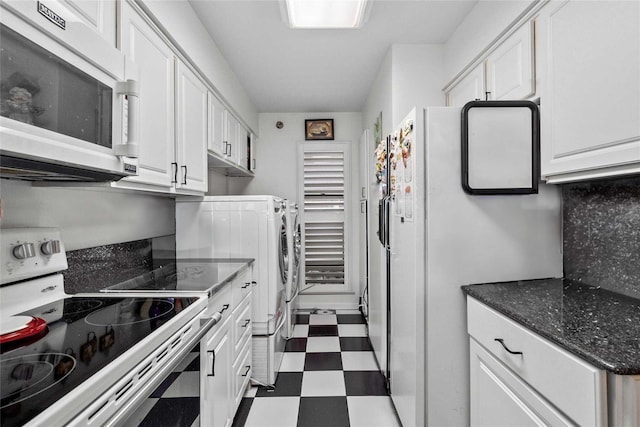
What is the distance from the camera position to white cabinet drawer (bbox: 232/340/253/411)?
190cm

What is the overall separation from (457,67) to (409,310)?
1683 mm

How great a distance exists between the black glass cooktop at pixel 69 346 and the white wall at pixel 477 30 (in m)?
2.01

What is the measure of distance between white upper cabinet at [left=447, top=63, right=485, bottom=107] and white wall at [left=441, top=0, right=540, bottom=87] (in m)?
0.08

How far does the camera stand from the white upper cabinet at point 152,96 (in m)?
1.38

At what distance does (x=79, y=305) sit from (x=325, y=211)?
3096 mm

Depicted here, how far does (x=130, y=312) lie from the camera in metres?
1.16

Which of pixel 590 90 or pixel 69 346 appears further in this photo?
pixel 590 90

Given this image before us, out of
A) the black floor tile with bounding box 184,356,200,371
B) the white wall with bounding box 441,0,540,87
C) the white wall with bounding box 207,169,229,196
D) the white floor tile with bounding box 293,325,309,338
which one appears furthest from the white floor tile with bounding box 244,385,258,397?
the white wall with bounding box 441,0,540,87

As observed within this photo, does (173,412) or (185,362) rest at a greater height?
(185,362)

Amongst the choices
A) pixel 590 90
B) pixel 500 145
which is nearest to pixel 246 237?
pixel 500 145

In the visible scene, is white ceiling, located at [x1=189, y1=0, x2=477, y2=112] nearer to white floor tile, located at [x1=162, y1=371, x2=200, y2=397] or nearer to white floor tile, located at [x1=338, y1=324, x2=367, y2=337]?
white floor tile, located at [x1=162, y1=371, x2=200, y2=397]

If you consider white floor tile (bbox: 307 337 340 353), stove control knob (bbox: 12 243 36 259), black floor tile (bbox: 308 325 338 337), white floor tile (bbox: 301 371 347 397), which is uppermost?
stove control knob (bbox: 12 243 36 259)

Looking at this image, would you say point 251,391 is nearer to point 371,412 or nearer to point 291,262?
point 371,412

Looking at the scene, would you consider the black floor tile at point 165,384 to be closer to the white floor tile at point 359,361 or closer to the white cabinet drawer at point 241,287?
the white cabinet drawer at point 241,287
